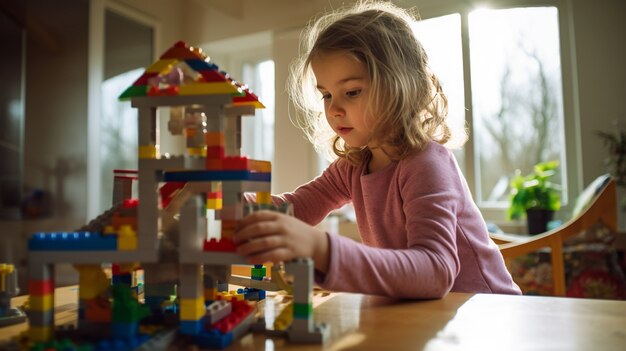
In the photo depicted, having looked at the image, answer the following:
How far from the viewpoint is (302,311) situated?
0.49m

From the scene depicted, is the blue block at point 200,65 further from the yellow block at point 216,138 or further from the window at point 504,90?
the window at point 504,90

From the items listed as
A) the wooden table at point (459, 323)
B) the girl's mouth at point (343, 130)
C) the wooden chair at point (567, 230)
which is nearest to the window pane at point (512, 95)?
the wooden chair at point (567, 230)

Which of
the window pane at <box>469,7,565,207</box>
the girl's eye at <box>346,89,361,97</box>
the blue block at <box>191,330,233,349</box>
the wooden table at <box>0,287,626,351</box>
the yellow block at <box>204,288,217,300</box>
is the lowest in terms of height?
the wooden table at <box>0,287,626,351</box>

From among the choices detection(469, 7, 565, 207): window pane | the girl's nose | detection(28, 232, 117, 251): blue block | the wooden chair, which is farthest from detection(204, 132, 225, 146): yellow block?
detection(469, 7, 565, 207): window pane

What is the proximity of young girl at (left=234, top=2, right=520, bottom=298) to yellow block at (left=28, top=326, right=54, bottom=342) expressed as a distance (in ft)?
0.94

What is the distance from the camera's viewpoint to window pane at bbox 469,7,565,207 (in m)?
3.30

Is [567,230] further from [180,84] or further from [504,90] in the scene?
[504,90]

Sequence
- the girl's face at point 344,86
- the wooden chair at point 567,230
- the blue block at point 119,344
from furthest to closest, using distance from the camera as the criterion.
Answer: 1. the wooden chair at point 567,230
2. the girl's face at point 344,86
3. the blue block at point 119,344

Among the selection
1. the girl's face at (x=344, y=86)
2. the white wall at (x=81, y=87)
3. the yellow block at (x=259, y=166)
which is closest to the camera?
the yellow block at (x=259, y=166)

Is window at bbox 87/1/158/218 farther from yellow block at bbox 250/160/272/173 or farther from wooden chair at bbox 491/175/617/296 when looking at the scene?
yellow block at bbox 250/160/272/173

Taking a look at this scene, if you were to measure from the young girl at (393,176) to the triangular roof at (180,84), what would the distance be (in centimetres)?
23

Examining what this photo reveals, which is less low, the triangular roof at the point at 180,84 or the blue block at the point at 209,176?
the triangular roof at the point at 180,84

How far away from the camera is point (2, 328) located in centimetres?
58

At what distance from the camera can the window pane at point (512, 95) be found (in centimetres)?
330
